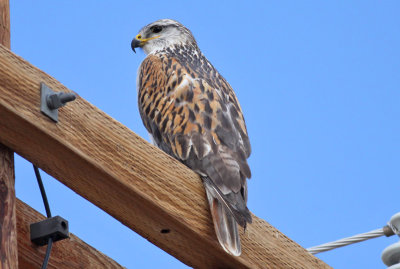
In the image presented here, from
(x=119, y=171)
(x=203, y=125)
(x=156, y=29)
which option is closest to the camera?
(x=119, y=171)

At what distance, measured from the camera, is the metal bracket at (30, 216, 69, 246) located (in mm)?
2504

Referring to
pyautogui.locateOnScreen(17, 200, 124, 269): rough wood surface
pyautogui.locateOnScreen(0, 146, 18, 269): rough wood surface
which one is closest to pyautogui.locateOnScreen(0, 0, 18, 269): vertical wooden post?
pyautogui.locateOnScreen(0, 146, 18, 269): rough wood surface

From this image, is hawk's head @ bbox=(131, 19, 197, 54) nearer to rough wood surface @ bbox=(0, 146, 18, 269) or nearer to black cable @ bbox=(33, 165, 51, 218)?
black cable @ bbox=(33, 165, 51, 218)

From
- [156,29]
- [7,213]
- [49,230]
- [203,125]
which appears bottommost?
[7,213]

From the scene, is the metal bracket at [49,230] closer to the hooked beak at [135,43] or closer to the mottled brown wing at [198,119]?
the mottled brown wing at [198,119]

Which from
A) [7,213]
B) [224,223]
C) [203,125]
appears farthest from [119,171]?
[203,125]

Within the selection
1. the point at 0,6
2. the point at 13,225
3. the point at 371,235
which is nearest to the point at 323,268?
the point at 371,235

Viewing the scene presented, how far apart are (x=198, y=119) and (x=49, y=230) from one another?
1.32m

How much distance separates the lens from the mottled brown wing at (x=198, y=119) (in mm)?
3137

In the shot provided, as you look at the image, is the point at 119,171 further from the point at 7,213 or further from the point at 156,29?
the point at 156,29

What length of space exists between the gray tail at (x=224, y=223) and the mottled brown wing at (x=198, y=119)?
6cm

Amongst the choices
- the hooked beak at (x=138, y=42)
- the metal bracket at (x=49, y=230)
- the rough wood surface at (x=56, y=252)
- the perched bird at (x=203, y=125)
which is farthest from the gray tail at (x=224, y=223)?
the hooked beak at (x=138, y=42)

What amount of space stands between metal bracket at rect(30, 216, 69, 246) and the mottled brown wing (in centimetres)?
65

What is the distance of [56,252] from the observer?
2.70 meters
